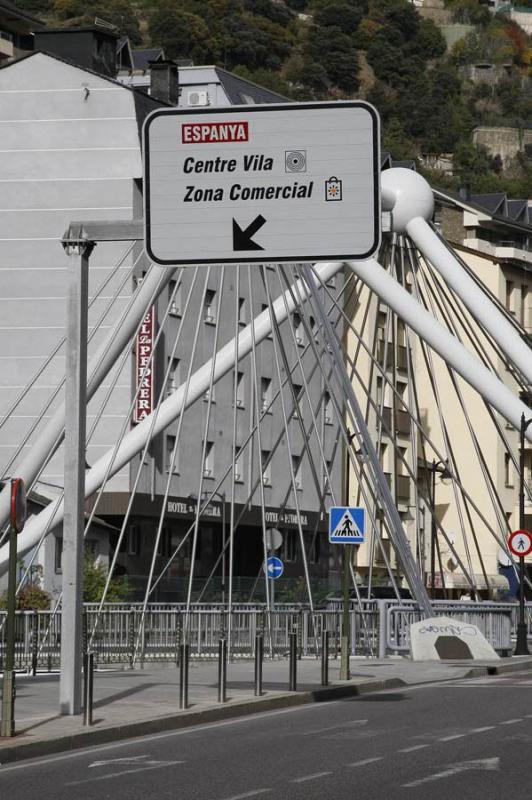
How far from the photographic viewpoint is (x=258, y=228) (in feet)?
67.5

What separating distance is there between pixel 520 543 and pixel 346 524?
43.8ft

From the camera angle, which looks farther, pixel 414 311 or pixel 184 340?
pixel 184 340

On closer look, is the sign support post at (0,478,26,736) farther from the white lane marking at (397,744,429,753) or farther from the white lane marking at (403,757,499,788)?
the white lane marking at (403,757,499,788)

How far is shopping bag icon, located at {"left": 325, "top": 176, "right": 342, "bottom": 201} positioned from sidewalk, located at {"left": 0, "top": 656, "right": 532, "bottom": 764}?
6.15 meters

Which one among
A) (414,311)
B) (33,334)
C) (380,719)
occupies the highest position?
(33,334)

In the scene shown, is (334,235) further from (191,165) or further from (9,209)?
(9,209)

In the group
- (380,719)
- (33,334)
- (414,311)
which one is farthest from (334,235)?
(33,334)

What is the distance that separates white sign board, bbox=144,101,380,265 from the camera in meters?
20.5

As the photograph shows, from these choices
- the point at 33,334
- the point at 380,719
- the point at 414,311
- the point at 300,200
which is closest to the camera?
the point at 300,200

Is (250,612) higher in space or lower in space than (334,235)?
lower

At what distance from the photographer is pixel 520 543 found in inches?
1702

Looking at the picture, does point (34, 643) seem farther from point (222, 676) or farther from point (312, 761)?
point (312, 761)

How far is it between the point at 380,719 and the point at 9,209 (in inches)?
1757

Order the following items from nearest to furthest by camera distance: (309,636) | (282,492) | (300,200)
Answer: (300,200) < (309,636) < (282,492)
